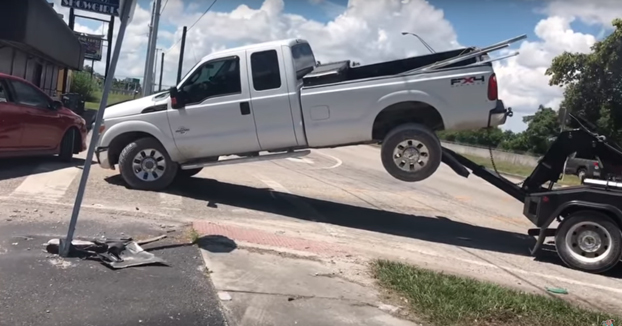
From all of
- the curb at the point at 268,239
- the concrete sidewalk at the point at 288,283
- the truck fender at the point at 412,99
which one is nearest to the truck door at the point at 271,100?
the truck fender at the point at 412,99

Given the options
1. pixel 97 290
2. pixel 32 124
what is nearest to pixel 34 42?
pixel 32 124

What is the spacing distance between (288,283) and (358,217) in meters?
4.49

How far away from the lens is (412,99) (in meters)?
9.28

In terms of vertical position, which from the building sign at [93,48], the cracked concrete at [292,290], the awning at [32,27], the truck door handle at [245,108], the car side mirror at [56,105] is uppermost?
the building sign at [93,48]

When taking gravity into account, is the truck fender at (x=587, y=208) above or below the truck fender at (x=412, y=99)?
below

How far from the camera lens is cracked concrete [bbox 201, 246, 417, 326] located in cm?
529

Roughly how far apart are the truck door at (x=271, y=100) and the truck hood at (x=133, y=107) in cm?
158

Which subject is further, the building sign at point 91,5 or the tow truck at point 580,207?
the building sign at point 91,5

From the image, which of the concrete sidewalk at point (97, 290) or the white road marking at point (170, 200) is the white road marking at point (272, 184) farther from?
the concrete sidewalk at point (97, 290)

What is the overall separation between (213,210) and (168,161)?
4.67 ft

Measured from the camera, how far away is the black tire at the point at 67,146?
1273 centimetres

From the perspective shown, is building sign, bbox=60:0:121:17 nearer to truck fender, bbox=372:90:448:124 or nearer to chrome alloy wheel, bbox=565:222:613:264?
truck fender, bbox=372:90:448:124

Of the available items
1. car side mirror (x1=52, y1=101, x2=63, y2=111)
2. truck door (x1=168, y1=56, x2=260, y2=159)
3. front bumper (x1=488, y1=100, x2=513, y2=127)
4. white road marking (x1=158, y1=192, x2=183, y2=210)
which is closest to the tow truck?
front bumper (x1=488, y1=100, x2=513, y2=127)

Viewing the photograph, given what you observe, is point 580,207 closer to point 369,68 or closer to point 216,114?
point 369,68
